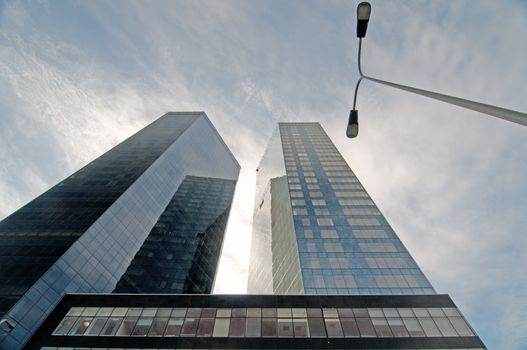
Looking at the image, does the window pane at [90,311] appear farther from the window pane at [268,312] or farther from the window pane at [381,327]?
the window pane at [381,327]

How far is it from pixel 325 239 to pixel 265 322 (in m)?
32.4

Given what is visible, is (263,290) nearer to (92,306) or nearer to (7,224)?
(92,306)

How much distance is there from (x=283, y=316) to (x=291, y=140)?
8480 cm

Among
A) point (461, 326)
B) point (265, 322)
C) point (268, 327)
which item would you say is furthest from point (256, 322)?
point (461, 326)

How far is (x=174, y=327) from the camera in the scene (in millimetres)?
27250

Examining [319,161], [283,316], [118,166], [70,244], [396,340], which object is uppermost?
[319,161]

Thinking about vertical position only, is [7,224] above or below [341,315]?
above

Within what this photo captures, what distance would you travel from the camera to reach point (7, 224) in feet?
190

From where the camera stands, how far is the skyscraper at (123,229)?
46219 mm

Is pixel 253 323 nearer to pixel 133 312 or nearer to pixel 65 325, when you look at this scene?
pixel 133 312

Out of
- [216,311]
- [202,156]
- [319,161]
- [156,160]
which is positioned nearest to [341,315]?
[216,311]

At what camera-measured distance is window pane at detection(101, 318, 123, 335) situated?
27059 millimetres

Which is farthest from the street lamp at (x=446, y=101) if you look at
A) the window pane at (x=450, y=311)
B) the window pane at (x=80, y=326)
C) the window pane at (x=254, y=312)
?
the window pane at (x=80, y=326)

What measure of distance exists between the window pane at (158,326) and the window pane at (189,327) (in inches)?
78.6
